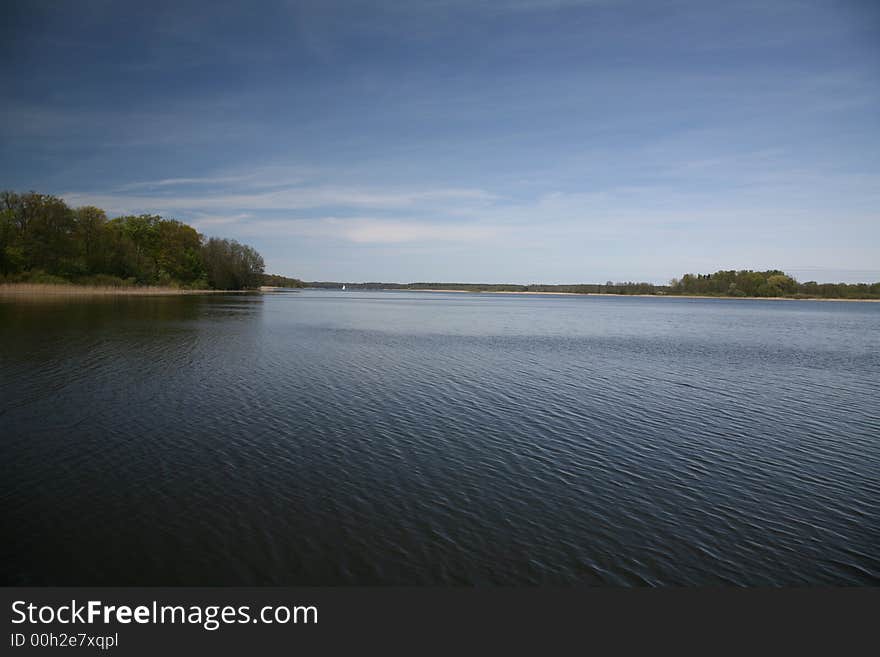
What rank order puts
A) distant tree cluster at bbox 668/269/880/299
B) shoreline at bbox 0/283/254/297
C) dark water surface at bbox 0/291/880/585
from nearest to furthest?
dark water surface at bbox 0/291/880/585
shoreline at bbox 0/283/254/297
distant tree cluster at bbox 668/269/880/299

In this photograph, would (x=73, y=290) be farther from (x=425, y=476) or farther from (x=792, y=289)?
(x=792, y=289)

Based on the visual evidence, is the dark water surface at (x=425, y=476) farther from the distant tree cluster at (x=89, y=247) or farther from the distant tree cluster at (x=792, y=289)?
the distant tree cluster at (x=792, y=289)

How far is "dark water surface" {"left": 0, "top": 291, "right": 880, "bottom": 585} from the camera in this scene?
6910 millimetres

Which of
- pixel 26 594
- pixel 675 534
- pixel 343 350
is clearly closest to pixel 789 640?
pixel 675 534

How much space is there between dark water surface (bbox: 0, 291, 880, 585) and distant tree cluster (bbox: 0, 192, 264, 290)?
2505 inches

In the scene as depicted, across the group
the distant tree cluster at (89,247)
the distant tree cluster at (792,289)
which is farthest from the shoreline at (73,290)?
the distant tree cluster at (792,289)

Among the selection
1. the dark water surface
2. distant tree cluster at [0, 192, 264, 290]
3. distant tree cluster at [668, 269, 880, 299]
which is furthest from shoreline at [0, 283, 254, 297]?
distant tree cluster at [668, 269, 880, 299]

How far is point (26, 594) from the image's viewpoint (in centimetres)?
599

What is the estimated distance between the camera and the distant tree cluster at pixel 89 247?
69.9 m

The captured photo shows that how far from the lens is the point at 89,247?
261 ft

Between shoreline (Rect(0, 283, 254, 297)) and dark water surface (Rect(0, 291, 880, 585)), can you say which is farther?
shoreline (Rect(0, 283, 254, 297))

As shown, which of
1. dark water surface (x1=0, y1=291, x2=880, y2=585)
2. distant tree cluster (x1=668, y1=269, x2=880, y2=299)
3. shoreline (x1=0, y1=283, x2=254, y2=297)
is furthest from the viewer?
distant tree cluster (x1=668, y1=269, x2=880, y2=299)

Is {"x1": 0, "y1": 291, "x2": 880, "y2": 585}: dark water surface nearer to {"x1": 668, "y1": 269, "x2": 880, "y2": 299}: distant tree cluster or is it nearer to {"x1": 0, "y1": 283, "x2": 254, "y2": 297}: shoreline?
{"x1": 0, "y1": 283, "x2": 254, "y2": 297}: shoreline

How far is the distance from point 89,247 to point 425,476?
9207cm
